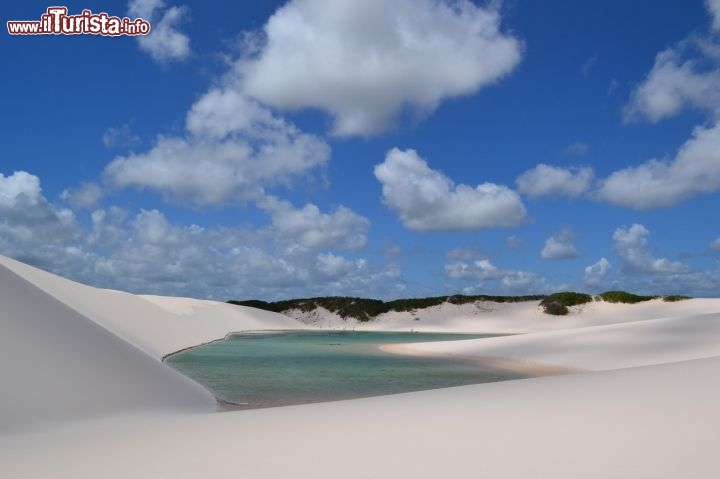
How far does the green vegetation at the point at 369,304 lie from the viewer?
10012cm

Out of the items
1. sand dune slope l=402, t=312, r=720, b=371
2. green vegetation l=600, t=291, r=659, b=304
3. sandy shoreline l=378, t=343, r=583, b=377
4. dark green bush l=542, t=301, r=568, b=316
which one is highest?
green vegetation l=600, t=291, r=659, b=304

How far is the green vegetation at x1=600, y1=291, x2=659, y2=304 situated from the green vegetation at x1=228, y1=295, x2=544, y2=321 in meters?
12.7

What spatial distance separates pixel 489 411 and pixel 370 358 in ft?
75.2

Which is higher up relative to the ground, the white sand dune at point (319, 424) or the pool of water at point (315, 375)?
the white sand dune at point (319, 424)

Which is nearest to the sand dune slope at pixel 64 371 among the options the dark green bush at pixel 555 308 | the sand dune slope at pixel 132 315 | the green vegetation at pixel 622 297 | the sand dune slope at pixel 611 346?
the sand dune slope at pixel 132 315

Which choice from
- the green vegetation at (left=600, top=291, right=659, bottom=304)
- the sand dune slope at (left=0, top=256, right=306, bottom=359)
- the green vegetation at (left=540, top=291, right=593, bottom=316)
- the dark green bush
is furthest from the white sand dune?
the green vegetation at (left=600, top=291, right=659, bottom=304)

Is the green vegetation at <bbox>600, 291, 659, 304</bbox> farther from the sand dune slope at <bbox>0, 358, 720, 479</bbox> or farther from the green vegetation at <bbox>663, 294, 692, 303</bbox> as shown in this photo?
the sand dune slope at <bbox>0, 358, 720, 479</bbox>

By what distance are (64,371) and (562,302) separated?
86989 millimetres

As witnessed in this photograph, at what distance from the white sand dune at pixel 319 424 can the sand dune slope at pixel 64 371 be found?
0.13 feet

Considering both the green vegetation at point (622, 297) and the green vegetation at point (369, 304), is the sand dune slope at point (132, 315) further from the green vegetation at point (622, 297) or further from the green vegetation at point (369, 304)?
the green vegetation at point (622, 297)

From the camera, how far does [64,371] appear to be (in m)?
11.3

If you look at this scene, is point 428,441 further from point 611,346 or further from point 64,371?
point 611,346

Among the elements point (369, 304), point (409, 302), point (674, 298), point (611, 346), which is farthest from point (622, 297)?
point (611, 346)

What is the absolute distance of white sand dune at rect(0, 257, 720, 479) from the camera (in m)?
6.05
